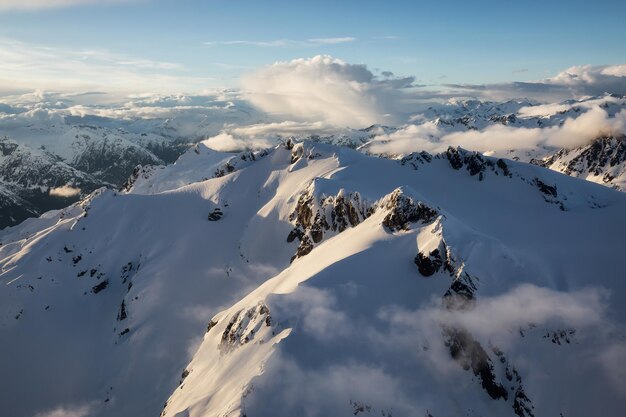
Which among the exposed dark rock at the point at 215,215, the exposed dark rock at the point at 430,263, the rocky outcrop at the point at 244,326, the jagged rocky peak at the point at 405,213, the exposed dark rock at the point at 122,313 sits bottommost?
the exposed dark rock at the point at 122,313

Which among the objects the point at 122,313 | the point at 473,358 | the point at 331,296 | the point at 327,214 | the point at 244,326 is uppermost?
the point at 331,296

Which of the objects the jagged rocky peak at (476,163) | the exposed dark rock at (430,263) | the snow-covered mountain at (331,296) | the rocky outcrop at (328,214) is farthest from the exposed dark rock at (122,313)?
the jagged rocky peak at (476,163)

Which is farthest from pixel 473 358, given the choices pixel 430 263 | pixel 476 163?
pixel 476 163

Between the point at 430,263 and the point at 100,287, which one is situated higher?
the point at 430,263

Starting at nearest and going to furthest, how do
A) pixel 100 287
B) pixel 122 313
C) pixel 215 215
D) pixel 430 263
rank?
pixel 430 263
pixel 122 313
pixel 100 287
pixel 215 215

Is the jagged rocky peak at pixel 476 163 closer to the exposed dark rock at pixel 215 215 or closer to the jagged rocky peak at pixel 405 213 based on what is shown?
the jagged rocky peak at pixel 405 213

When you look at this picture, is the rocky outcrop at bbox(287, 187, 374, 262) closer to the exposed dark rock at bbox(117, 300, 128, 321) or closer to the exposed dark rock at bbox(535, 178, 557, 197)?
the exposed dark rock at bbox(535, 178, 557, 197)

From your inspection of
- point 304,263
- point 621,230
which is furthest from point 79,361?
point 621,230

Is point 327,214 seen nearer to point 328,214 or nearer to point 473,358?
point 328,214
